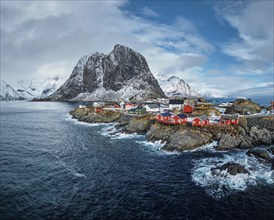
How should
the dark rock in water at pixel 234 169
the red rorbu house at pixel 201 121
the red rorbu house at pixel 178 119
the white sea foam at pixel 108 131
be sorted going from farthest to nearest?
the white sea foam at pixel 108 131
the red rorbu house at pixel 178 119
the red rorbu house at pixel 201 121
the dark rock in water at pixel 234 169

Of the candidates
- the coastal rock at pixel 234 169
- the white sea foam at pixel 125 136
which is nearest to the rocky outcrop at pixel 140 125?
the white sea foam at pixel 125 136

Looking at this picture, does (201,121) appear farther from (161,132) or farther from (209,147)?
(161,132)

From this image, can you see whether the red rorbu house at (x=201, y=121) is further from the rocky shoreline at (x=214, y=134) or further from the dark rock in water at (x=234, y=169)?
the dark rock in water at (x=234, y=169)

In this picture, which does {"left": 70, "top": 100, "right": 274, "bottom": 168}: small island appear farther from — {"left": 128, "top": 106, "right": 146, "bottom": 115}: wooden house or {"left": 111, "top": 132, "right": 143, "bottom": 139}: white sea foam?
{"left": 128, "top": 106, "right": 146, "bottom": 115}: wooden house

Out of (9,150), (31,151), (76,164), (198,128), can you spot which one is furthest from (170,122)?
(9,150)

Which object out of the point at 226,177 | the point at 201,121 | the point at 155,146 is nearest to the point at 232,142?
the point at 201,121

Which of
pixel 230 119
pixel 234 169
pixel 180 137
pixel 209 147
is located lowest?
pixel 209 147

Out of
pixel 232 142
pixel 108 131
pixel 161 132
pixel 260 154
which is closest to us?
pixel 260 154
